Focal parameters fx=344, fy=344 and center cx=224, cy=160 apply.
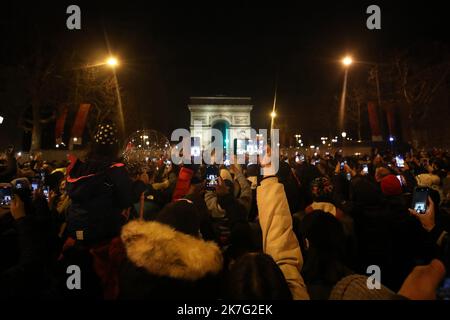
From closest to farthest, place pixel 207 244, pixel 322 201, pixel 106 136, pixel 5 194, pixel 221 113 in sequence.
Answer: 1. pixel 207 244
2. pixel 106 136
3. pixel 322 201
4. pixel 5 194
5. pixel 221 113

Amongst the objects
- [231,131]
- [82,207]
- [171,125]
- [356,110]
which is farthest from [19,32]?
[231,131]

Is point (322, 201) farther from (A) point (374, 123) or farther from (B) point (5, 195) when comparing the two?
(A) point (374, 123)

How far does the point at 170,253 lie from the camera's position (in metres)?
1.96

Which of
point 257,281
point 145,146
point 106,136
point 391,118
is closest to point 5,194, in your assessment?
point 106,136

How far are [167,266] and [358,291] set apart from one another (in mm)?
1069

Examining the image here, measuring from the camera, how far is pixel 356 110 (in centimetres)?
4147

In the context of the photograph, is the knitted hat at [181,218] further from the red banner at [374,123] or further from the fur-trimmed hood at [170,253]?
the red banner at [374,123]

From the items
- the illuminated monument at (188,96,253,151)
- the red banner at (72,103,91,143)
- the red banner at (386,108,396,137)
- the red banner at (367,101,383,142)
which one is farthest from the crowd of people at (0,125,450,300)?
the illuminated monument at (188,96,253,151)

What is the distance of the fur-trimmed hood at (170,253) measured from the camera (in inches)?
74.7

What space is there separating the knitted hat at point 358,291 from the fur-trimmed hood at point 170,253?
28.2 inches

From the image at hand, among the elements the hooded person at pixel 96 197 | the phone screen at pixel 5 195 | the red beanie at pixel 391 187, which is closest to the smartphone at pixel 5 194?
the phone screen at pixel 5 195

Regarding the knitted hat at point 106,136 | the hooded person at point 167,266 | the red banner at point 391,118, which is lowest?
the hooded person at point 167,266
